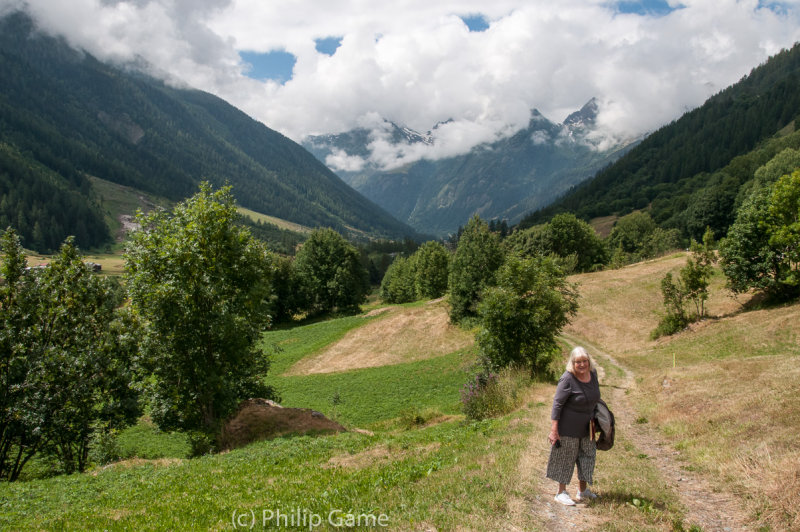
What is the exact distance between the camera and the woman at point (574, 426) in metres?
8.41

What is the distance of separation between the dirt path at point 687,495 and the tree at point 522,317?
1038 centimetres

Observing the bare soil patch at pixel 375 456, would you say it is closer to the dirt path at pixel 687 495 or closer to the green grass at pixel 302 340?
the dirt path at pixel 687 495

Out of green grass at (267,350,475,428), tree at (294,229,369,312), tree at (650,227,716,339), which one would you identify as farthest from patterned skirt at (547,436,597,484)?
tree at (294,229,369,312)

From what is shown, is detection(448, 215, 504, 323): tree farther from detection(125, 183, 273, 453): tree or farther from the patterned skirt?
the patterned skirt

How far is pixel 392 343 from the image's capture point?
58.4 metres

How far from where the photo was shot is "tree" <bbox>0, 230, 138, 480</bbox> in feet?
72.4

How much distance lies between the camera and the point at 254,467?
46.1ft

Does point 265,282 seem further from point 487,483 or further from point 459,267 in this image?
point 459,267

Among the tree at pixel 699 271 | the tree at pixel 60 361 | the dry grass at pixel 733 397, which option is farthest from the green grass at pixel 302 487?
the tree at pixel 699 271

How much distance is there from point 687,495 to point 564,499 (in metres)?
3.27

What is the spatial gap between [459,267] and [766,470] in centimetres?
5190

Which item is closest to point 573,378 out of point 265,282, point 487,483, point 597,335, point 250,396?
point 487,483

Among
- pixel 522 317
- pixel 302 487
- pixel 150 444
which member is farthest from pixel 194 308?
pixel 522 317

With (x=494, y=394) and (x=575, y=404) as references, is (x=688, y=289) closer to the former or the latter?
(x=494, y=394)
